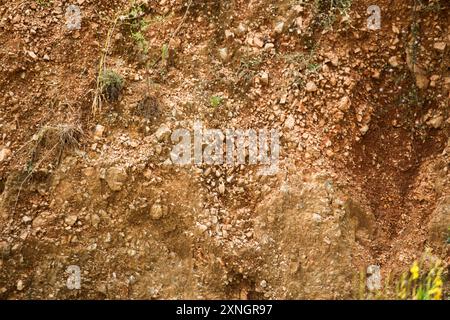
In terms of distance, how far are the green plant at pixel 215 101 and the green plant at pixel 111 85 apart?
28.3 inches

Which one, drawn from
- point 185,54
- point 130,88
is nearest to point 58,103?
point 130,88

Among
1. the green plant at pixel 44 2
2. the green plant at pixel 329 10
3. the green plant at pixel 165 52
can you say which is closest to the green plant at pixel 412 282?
the green plant at pixel 329 10

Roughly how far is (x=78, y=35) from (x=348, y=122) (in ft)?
7.52

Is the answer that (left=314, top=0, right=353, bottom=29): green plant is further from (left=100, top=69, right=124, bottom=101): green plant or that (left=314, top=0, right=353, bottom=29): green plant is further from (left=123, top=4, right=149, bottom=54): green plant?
(left=100, top=69, right=124, bottom=101): green plant

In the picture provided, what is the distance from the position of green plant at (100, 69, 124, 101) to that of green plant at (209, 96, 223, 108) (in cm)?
72

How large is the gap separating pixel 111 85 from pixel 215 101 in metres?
0.82

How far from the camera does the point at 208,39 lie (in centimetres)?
462

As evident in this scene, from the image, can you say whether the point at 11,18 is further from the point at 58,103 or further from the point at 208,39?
the point at 208,39

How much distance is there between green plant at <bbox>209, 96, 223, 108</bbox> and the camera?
4.45 m

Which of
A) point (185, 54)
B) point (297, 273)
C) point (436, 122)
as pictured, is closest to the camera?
point (297, 273)

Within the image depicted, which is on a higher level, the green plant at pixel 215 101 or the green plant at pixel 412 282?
the green plant at pixel 215 101

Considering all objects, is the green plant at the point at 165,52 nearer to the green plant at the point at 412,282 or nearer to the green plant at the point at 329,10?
the green plant at the point at 329,10

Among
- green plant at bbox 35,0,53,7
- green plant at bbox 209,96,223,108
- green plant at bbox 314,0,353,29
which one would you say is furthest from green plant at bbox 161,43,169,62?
green plant at bbox 314,0,353,29

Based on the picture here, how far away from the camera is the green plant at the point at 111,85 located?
446 cm
